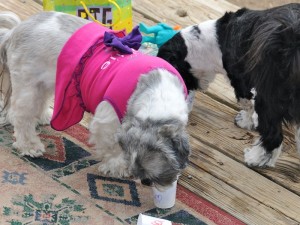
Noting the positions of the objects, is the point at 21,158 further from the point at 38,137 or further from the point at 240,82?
the point at 240,82

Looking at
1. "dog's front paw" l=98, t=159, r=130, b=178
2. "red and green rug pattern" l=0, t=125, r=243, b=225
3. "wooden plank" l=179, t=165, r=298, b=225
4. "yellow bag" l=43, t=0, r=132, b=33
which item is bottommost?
"wooden plank" l=179, t=165, r=298, b=225

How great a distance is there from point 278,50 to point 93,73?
100 centimetres

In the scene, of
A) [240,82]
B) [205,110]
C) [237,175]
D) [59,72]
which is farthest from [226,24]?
[59,72]

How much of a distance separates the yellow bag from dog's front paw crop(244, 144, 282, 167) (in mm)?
1511

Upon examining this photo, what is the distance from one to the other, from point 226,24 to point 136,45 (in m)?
0.82

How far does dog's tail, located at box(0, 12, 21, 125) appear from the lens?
3951mm

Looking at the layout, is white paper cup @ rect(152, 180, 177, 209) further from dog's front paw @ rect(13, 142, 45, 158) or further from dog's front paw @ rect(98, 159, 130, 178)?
dog's front paw @ rect(13, 142, 45, 158)

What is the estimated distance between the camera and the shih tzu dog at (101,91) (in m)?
3.16

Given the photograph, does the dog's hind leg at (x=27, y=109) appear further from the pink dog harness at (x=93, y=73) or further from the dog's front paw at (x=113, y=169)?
the dog's front paw at (x=113, y=169)

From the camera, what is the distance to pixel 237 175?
403 centimetres

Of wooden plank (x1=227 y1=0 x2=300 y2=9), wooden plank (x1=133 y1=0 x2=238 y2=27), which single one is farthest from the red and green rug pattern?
wooden plank (x1=227 y1=0 x2=300 y2=9)

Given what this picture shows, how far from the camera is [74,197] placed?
365 cm

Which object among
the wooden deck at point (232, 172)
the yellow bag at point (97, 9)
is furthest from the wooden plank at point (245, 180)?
the yellow bag at point (97, 9)

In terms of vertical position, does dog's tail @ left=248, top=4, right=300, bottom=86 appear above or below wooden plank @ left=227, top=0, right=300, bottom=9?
above
